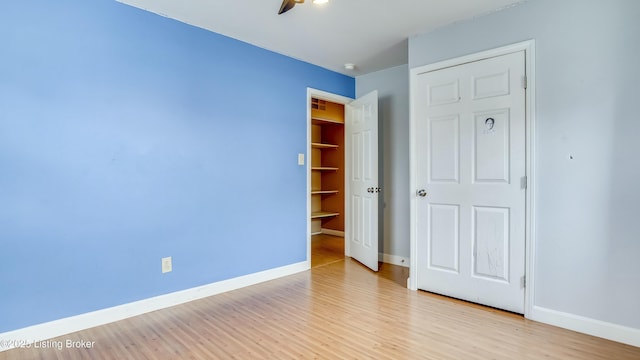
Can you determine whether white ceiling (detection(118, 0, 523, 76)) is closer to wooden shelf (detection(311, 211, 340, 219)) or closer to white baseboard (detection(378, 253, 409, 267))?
white baseboard (detection(378, 253, 409, 267))

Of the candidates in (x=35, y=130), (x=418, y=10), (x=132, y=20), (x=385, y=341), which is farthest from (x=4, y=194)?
(x=418, y=10)

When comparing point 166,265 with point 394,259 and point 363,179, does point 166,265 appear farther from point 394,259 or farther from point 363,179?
point 394,259

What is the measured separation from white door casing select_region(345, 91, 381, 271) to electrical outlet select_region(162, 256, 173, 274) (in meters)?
2.12

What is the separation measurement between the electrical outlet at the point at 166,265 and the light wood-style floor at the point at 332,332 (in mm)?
314

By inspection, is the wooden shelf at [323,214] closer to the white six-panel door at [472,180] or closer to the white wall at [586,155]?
the white six-panel door at [472,180]

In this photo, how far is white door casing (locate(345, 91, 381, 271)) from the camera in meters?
3.83

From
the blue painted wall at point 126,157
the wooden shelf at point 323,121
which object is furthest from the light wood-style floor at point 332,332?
the wooden shelf at point 323,121

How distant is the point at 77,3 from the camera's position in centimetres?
231

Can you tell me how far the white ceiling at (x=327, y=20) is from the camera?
2.53 metres

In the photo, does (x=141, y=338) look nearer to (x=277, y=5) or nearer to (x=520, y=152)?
(x=277, y=5)

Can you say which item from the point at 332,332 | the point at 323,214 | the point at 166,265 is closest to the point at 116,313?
the point at 166,265

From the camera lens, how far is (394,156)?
160 inches

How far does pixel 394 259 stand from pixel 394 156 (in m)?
1.26

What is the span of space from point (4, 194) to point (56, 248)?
45 cm
